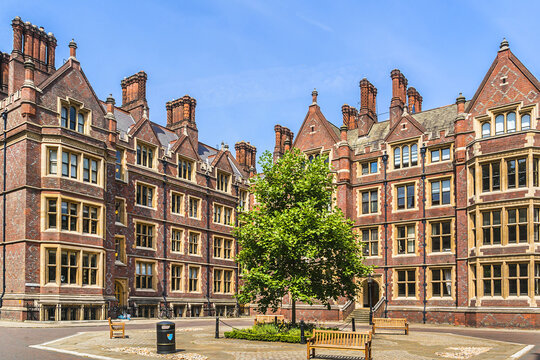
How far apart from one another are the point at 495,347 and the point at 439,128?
75.3ft

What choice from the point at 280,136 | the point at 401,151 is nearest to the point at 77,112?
the point at 280,136

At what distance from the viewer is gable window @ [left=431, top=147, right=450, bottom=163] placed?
37.8 m

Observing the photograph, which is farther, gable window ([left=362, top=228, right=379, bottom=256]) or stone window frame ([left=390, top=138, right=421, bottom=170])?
gable window ([left=362, top=228, right=379, bottom=256])

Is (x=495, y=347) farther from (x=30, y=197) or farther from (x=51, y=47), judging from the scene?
(x=51, y=47)

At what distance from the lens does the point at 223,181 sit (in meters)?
50.0

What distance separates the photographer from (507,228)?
32219mm

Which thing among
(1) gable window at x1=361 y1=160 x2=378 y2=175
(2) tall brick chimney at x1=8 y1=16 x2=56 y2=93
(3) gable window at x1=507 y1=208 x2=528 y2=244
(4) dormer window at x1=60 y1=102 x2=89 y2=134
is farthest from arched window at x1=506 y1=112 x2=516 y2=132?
(2) tall brick chimney at x1=8 y1=16 x2=56 y2=93

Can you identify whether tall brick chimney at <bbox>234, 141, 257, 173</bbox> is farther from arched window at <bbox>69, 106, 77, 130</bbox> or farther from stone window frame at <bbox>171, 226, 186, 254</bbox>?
arched window at <bbox>69, 106, 77, 130</bbox>

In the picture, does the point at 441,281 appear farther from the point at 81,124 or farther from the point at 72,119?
the point at 72,119

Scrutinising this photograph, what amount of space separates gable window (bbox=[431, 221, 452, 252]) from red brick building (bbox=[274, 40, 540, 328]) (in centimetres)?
7

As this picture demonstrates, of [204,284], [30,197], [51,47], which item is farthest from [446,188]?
[51,47]

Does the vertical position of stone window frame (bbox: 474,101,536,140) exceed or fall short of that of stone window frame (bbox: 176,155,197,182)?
it exceeds it

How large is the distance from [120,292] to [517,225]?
26663 mm

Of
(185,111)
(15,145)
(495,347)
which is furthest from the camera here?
(185,111)
